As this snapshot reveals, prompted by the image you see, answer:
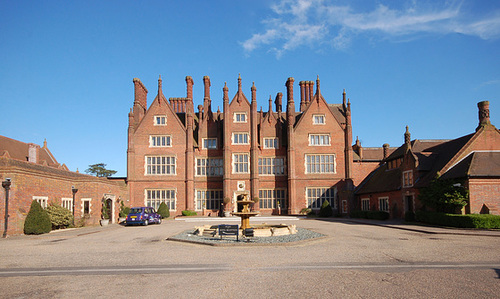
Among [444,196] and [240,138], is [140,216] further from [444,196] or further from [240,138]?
[444,196]

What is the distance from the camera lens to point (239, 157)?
153 ft

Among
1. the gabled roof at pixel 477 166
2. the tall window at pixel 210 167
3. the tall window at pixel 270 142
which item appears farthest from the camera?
the tall window at pixel 270 142

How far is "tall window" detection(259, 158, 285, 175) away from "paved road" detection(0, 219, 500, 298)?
93.8 feet

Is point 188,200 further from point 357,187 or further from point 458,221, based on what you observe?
point 458,221

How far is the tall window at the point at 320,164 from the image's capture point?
47031 millimetres

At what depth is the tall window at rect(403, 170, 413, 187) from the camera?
34.0m

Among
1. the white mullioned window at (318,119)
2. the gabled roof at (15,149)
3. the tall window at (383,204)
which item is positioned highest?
the white mullioned window at (318,119)

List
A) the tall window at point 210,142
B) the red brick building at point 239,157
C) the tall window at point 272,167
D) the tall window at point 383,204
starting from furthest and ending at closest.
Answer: the tall window at point 210,142 → the tall window at point 272,167 → the red brick building at point 239,157 → the tall window at point 383,204

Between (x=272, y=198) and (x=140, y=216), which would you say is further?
(x=272, y=198)

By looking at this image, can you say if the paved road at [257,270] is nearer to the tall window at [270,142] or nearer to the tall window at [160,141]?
the tall window at [160,141]

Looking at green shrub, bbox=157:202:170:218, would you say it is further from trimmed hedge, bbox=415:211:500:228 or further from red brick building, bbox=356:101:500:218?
trimmed hedge, bbox=415:211:500:228

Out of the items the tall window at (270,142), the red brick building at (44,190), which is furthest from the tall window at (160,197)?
the tall window at (270,142)

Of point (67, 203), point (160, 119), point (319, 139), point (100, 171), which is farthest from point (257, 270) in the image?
point (100, 171)

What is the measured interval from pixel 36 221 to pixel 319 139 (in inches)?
1248
